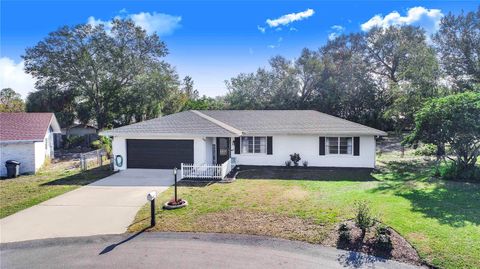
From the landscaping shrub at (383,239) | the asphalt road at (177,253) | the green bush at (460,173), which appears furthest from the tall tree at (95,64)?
the landscaping shrub at (383,239)

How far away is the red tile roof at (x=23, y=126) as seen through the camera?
1937 centimetres

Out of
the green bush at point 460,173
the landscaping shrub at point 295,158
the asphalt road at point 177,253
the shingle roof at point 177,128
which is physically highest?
the shingle roof at point 177,128

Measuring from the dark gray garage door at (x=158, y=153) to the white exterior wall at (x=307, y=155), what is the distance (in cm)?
355

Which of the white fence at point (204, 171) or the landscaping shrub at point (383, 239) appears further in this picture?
the white fence at point (204, 171)

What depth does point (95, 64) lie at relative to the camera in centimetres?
3903

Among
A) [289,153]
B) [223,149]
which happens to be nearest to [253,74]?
[223,149]

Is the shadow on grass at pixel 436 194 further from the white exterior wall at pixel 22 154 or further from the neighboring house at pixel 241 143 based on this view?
the white exterior wall at pixel 22 154

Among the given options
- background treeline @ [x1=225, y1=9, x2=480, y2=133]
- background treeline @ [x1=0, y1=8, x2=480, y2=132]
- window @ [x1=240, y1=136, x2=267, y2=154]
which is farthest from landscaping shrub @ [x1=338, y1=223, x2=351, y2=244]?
background treeline @ [x1=225, y1=9, x2=480, y2=133]

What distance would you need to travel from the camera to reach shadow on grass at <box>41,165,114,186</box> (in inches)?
627

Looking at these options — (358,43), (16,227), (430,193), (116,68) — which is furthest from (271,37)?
(358,43)

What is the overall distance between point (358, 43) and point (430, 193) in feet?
126

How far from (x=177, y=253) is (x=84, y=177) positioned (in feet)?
38.8

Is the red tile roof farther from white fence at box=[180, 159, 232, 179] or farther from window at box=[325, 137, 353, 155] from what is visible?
window at box=[325, 137, 353, 155]

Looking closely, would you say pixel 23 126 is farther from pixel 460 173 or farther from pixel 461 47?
pixel 461 47
